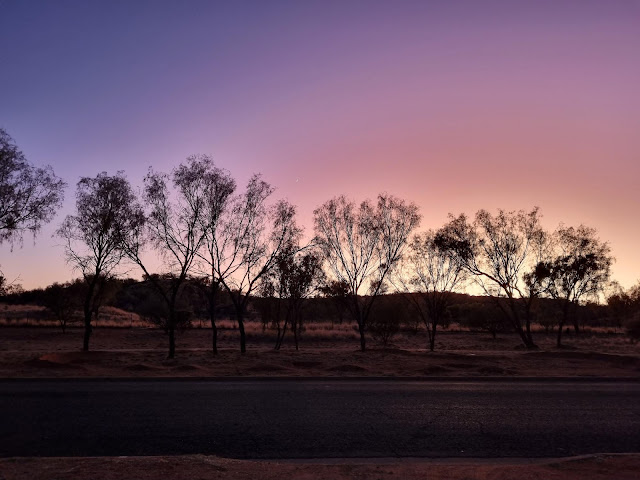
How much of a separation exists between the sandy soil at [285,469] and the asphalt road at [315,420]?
94 cm

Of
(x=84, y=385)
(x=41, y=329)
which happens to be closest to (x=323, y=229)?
(x=84, y=385)

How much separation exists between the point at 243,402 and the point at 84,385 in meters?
5.65

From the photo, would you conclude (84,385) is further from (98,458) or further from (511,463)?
(511,463)

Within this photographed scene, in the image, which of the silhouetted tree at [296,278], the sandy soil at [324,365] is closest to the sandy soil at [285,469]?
the sandy soil at [324,365]

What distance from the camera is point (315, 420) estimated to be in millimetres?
10508

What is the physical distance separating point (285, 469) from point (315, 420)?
11.8ft

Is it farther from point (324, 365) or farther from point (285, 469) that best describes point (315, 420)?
point (324, 365)

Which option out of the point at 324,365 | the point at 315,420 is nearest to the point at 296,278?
the point at 324,365

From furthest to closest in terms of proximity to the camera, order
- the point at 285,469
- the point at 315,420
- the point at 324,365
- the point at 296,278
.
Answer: the point at 296,278
the point at 324,365
the point at 315,420
the point at 285,469

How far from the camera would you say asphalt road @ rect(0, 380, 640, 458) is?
8516 mm

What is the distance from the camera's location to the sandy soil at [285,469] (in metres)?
6.45

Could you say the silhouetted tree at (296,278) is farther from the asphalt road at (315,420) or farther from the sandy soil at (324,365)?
the asphalt road at (315,420)

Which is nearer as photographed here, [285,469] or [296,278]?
[285,469]

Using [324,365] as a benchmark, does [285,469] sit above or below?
above
